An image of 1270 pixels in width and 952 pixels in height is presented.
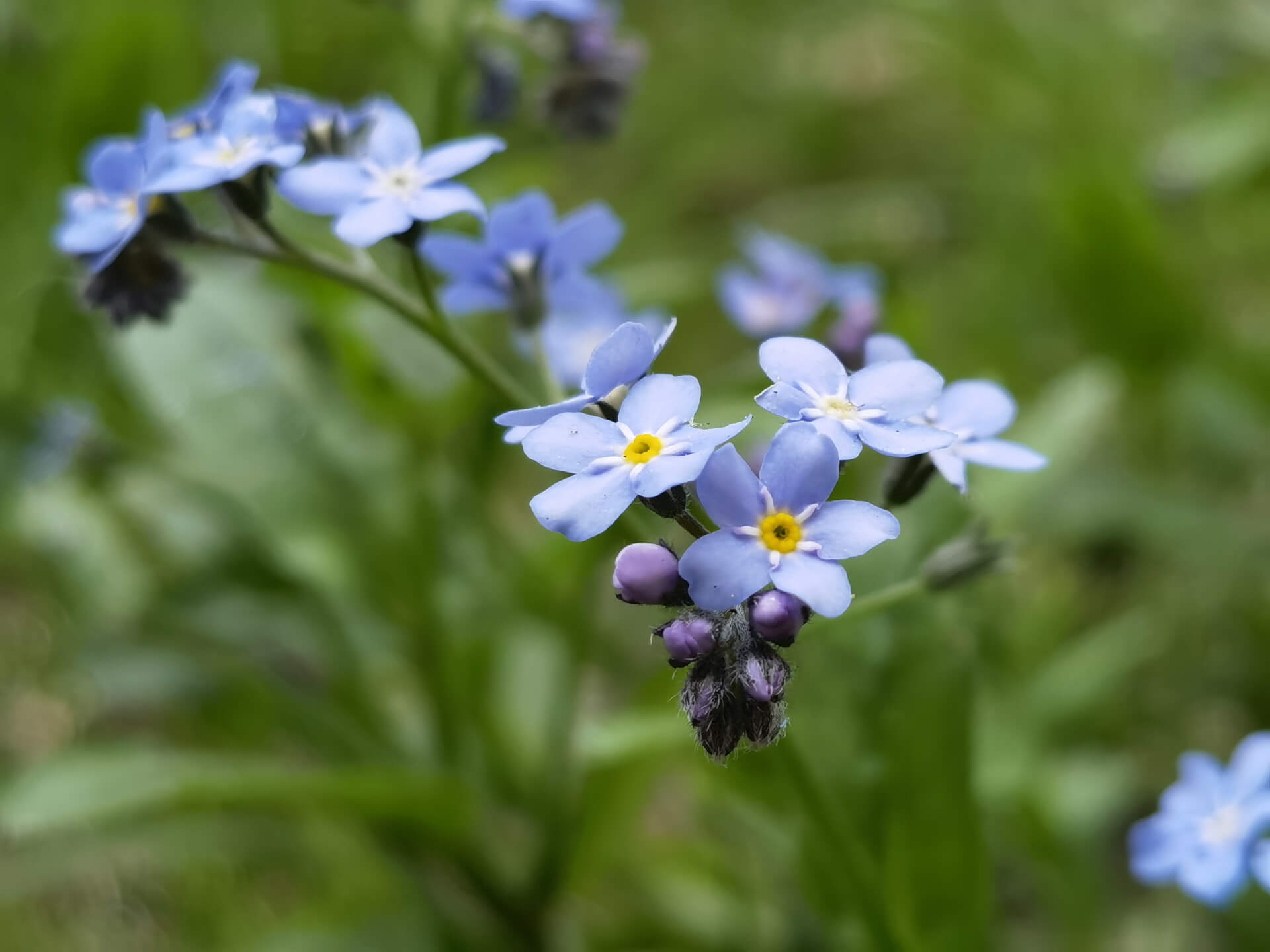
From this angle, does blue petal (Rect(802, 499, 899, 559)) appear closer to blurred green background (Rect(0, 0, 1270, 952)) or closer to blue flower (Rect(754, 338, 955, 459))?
blue flower (Rect(754, 338, 955, 459))

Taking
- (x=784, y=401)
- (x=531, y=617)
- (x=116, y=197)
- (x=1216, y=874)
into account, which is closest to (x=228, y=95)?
(x=116, y=197)

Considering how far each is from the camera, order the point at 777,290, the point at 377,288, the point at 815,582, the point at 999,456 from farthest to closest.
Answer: the point at 777,290 → the point at 377,288 → the point at 999,456 → the point at 815,582

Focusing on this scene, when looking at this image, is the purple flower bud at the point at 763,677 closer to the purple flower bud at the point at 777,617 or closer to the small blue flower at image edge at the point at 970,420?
the purple flower bud at the point at 777,617

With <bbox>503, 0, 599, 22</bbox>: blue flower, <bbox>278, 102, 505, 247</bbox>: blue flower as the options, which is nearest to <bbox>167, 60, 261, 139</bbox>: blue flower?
<bbox>278, 102, 505, 247</bbox>: blue flower

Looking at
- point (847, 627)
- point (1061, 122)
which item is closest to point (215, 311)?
point (847, 627)

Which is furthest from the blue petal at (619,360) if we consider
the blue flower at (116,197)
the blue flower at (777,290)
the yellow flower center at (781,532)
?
the blue flower at (777,290)

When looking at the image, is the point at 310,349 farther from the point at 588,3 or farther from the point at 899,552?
the point at 899,552

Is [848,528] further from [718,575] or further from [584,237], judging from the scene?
[584,237]
